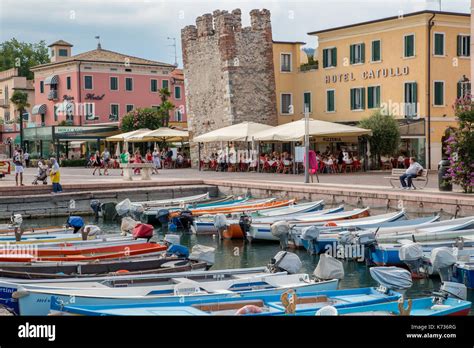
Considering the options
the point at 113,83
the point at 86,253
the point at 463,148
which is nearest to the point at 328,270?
the point at 86,253

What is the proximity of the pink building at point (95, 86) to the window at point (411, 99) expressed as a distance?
27.3 metres

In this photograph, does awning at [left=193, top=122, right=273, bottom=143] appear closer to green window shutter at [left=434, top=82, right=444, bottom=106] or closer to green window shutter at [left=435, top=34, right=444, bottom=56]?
green window shutter at [left=434, top=82, right=444, bottom=106]

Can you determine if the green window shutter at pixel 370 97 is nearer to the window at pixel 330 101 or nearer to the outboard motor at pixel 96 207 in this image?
the window at pixel 330 101

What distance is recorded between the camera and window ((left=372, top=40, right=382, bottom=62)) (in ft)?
136

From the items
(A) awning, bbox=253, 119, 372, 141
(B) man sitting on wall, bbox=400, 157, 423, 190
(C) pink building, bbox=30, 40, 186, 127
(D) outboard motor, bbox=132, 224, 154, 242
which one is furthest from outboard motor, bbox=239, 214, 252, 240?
(C) pink building, bbox=30, 40, 186, 127

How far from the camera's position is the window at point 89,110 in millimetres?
63753

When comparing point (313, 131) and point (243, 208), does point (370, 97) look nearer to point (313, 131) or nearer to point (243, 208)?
point (313, 131)

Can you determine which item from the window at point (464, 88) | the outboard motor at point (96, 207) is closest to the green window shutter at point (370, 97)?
the window at point (464, 88)

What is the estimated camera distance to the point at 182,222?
26.5 m

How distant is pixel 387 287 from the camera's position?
1154 cm

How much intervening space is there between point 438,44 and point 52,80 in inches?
1269
